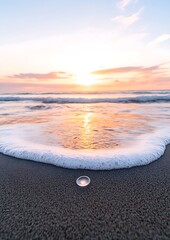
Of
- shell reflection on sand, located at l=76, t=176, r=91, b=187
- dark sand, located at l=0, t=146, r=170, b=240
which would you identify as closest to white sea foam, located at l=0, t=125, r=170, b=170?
dark sand, located at l=0, t=146, r=170, b=240

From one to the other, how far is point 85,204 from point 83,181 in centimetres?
43

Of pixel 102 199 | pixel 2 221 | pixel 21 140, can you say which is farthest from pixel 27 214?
pixel 21 140

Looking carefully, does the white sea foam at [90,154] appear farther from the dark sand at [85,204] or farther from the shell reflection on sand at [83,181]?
the shell reflection on sand at [83,181]

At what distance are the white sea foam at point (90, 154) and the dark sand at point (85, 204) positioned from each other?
14cm

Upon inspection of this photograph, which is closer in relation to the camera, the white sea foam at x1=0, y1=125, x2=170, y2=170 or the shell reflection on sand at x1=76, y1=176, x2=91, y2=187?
the shell reflection on sand at x1=76, y1=176, x2=91, y2=187

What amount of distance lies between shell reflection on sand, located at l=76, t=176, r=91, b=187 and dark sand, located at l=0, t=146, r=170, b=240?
0.05m

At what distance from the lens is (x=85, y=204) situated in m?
1.77

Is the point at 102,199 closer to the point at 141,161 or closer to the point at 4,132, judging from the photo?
the point at 141,161

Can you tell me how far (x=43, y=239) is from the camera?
4.51 feet

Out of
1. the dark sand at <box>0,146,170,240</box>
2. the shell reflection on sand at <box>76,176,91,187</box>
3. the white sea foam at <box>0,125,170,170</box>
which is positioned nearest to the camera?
the dark sand at <box>0,146,170,240</box>

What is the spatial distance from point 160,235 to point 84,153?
5.49 ft

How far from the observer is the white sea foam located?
8.50 feet

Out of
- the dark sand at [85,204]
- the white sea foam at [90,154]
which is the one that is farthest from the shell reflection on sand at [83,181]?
the white sea foam at [90,154]

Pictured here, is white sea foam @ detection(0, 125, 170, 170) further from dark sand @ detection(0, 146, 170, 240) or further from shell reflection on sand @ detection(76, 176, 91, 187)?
A: shell reflection on sand @ detection(76, 176, 91, 187)
